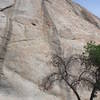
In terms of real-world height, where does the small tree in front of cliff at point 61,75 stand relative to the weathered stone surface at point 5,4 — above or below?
below

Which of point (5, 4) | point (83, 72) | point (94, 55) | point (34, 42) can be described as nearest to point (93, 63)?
point (94, 55)

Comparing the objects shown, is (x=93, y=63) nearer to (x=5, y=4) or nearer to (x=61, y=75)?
(x=61, y=75)

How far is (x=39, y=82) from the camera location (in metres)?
24.3

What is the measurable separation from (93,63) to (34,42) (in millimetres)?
4965

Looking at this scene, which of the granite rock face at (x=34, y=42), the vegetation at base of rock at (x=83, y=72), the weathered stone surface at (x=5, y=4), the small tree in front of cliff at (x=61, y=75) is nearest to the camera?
the granite rock face at (x=34, y=42)

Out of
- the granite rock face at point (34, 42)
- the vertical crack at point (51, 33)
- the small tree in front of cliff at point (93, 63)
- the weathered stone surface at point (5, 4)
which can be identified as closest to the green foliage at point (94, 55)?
the small tree in front of cliff at point (93, 63)

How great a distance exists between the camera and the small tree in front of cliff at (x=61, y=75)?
79.4 feet

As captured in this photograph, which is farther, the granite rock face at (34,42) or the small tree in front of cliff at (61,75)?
the small tree in front of cliff at (61,75)

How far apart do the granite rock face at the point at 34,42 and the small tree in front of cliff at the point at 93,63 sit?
1727 mm

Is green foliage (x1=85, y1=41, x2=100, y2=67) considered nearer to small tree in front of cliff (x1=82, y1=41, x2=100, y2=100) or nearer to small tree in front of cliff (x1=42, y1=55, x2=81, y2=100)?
small tree in front of cliff (x1=82, y1=41, x2=100, y2=100)

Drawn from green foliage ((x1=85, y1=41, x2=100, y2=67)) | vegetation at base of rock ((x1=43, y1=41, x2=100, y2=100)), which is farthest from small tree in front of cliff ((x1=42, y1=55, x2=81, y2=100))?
green foliage ((x1=85, y1=41, x2=100, y2=67))

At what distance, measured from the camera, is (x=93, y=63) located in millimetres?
24281

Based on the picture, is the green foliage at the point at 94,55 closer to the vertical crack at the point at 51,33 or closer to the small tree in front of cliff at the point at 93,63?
the small tree in front of cliff at the point at 93,63

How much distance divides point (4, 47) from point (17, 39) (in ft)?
4.50
